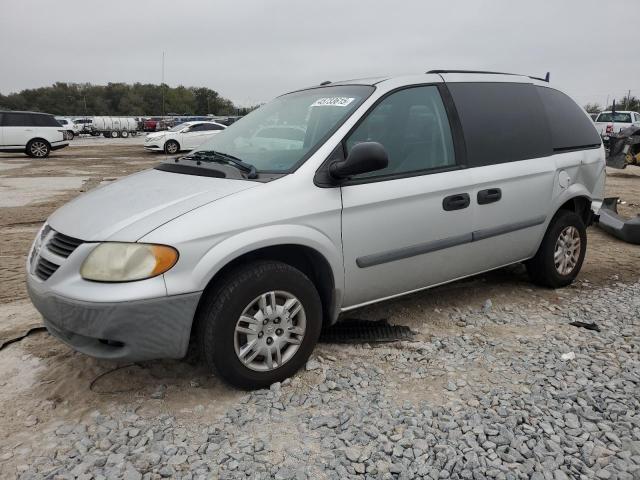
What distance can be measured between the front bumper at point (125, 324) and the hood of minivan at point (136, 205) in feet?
1.08

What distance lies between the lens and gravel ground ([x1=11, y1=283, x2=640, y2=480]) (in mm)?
2262

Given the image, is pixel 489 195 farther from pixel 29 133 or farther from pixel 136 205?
pixel 29 133

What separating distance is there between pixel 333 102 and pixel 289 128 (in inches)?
13.6

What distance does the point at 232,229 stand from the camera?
103 inches

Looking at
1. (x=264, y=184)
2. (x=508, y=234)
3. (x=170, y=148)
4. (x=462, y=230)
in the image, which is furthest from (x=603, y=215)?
(x=170, y=148)

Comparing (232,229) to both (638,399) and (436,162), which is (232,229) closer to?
(436,162)

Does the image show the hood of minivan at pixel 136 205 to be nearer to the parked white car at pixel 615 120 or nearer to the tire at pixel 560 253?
the tire at pixel 560 253

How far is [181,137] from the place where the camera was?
67.7 feet

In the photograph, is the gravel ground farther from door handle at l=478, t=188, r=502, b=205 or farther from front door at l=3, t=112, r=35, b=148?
front door at l=3, t=112, r=35, b=148

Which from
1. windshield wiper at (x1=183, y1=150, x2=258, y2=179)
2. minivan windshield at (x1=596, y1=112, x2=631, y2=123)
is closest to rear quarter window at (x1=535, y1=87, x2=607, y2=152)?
windshield wiper at (x1=183, y1=150, x2=258, y2=179)

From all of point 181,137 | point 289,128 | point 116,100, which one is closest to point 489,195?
point 289,128

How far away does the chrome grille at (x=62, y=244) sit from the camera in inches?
103

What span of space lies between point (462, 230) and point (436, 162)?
50 centimetres

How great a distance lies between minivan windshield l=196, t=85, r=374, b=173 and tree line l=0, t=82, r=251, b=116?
262 ft
